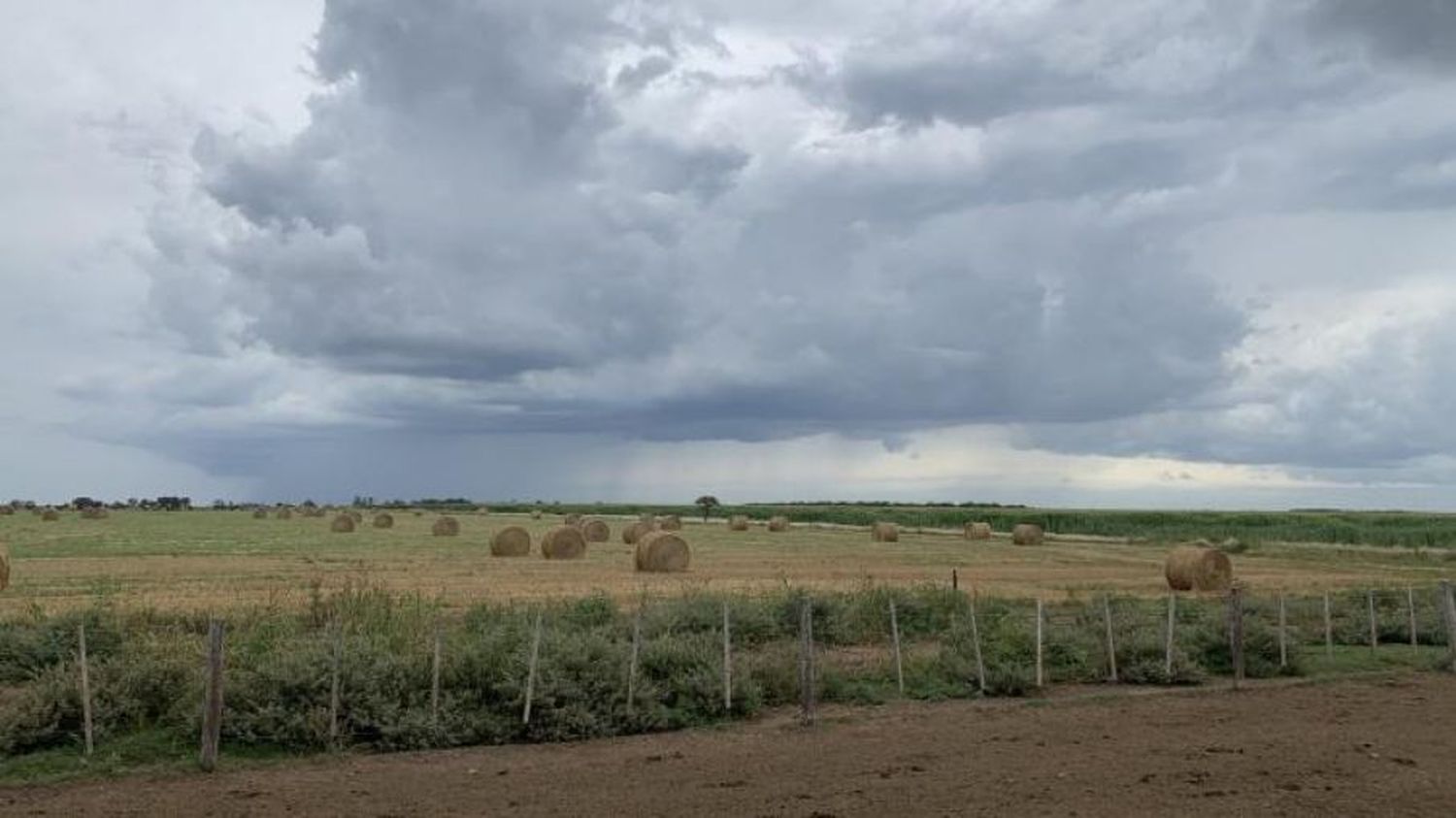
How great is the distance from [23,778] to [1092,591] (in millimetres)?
27887

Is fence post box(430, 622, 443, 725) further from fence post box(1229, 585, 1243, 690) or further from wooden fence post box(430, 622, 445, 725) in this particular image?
fence post box(1229, 585, 1243, 690)

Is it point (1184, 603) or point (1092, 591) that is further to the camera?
point (1092, 591)

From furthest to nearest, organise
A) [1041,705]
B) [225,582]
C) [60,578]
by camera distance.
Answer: [60,578] → [225,582] → [1041,705]

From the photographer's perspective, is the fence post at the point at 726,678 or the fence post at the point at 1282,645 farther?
the fence post at the point at 1282,645

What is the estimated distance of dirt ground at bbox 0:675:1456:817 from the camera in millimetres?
11742

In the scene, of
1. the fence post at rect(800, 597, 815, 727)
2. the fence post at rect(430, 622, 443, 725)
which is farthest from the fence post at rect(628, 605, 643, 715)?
the fence post at rect(430, 622, 443, 725)

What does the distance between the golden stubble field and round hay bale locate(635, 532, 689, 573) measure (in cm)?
60

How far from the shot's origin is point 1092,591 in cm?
3488

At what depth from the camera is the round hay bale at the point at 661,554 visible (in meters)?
40.1

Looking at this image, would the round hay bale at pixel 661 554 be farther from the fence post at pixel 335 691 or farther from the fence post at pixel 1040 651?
the fence post at pixel 335 691

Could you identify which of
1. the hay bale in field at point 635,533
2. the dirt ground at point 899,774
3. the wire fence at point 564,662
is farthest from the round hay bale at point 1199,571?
the hay bale in field at point 635,533

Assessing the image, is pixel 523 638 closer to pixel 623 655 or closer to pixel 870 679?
pixel 623 655

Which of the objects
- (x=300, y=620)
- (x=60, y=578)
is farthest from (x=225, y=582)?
(x=300, y=620)

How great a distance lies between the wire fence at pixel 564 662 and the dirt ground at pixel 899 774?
26.3 inches
